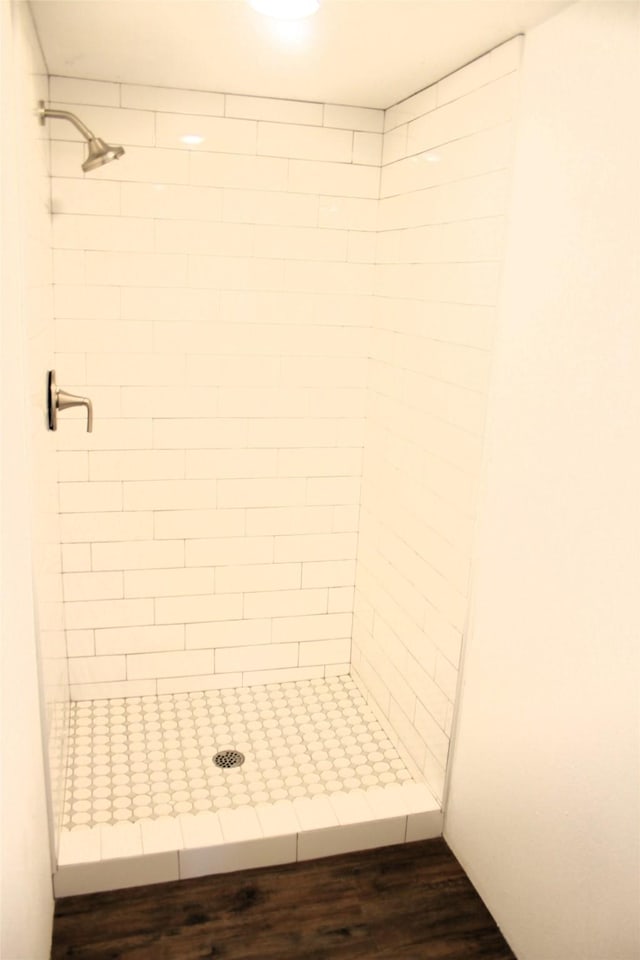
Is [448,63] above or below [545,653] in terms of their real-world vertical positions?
above

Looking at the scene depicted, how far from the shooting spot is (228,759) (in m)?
2.38

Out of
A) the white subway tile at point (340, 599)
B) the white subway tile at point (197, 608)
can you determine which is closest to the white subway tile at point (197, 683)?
the white subway tile at point (197, 608)

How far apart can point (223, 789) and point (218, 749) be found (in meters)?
0.20

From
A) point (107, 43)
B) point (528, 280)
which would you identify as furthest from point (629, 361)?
point (107, 43)

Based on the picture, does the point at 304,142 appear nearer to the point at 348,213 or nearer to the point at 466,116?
the point at 348,213

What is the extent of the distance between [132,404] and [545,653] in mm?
1531

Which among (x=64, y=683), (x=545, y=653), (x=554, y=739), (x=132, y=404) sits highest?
(x=132, y=404)

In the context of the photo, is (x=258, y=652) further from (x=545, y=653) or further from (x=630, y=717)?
(x=630, y=717)

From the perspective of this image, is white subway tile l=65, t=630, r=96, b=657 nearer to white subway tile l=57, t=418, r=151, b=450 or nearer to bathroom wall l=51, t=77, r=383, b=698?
bathroom wall l=51, t=77, r=383, b=698

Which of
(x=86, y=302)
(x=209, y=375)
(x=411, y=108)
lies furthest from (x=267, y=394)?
(x=411, y=108)

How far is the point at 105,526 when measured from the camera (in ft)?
8.45

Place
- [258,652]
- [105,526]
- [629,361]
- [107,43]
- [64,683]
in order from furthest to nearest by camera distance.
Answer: [258,652] → [105,526] → [64,683] → [107,43] → [629,361]

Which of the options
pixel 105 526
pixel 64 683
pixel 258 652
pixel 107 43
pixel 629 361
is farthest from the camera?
pixel 258 652

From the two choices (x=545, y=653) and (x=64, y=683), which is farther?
(x=64, y=683)
